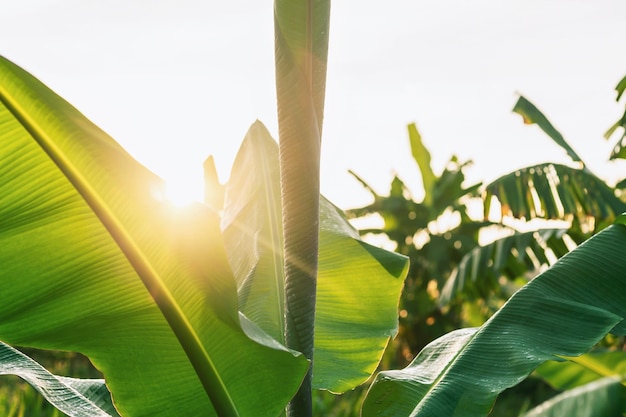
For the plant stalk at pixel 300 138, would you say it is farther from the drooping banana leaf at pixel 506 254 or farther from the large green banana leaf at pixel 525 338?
the drooping banana leaf at pixel 506 254

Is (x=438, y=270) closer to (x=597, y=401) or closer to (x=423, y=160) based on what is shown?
(x=423, y=160)

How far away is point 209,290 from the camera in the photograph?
1.45 metres

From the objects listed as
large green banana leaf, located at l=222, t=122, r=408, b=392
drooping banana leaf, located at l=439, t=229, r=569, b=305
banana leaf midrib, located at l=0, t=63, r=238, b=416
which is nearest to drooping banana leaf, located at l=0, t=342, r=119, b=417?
banana leaf midrib, located at l=0, t=63, r=238, b=416

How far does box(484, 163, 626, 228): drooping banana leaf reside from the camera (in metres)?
4.56

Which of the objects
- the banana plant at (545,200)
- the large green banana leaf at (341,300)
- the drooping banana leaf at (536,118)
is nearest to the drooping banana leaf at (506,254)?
the banana plant at (545,200)

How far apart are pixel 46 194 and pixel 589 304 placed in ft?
4.64

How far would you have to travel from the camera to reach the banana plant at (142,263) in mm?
1376

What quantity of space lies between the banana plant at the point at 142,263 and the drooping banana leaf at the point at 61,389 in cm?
1

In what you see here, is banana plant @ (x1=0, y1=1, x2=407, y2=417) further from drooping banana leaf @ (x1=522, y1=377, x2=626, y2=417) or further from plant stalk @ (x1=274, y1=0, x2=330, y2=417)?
drooping banana leaf @ (x1=522, y1=377, x2=626, y2=417)

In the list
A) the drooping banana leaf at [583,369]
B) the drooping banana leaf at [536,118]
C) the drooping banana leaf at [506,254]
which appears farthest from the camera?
the drooping banana leaf at [506,254]

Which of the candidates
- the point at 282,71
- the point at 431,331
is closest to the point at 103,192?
the point at 282,71

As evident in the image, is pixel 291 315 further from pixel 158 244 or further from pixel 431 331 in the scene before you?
pixel 431 331

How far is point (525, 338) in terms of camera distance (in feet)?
5.98

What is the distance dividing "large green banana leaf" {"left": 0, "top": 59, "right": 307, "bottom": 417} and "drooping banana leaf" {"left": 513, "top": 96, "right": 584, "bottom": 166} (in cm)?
276
